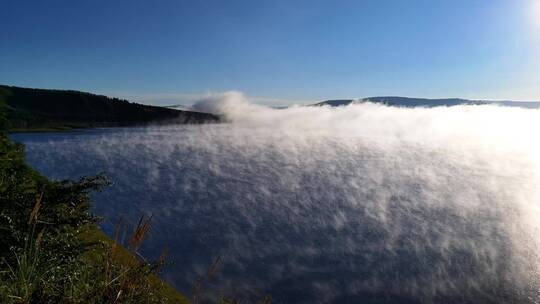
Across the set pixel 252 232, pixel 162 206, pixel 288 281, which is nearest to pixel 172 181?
pixel 162 206

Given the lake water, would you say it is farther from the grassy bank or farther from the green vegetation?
the grassy bank

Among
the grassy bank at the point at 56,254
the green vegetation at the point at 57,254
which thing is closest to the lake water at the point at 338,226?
the green vegetation at the point at 57,254

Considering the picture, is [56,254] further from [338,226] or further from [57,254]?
[338,226]

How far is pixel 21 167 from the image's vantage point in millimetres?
25000

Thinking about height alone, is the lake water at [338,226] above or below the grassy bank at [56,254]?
below

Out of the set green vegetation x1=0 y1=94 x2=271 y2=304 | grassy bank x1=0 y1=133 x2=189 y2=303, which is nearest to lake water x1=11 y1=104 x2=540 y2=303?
green vegetation x1=0 y1=94 x2=271 y2=304

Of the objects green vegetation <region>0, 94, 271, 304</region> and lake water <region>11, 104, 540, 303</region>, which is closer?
green vegetation <region>0, 94, 271, 304</region>

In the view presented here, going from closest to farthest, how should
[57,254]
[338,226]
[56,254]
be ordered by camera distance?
[56,254]
[57,254]
[338,226]

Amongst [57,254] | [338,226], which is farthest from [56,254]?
[338,226]

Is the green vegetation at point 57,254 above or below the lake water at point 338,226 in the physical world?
above

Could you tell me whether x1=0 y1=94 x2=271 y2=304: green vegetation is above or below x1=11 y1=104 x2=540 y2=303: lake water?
above

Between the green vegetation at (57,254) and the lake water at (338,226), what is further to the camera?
the lake water at (338,226)

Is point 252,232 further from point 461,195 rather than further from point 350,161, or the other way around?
point 350,161

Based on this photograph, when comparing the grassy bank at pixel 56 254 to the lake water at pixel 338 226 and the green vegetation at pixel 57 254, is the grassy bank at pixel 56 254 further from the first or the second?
the lake water at pixel 338 226
